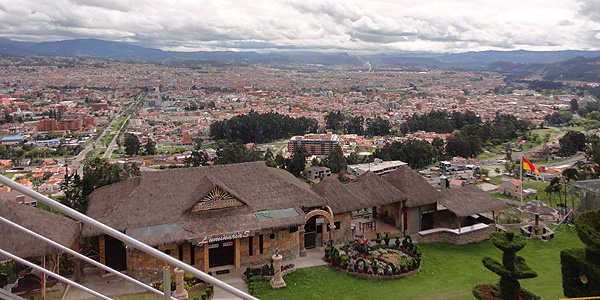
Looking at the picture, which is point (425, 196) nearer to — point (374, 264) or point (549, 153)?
point (374, 264)

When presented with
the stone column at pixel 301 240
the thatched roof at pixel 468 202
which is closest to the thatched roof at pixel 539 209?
the thatched roof at pixel 468 202

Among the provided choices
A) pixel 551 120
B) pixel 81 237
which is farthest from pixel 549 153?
pixel 81 237

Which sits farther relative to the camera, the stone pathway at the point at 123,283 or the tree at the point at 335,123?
the tree at the point at 335,123

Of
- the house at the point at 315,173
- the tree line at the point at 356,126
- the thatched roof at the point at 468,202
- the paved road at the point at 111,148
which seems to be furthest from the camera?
the tree line at the point at 356,126

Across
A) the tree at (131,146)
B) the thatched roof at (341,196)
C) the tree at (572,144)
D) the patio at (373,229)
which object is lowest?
the tree at (131,146)

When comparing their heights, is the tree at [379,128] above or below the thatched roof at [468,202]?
below

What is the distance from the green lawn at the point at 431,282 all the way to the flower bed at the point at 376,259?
23 cm

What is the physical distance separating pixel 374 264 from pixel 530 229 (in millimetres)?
7342

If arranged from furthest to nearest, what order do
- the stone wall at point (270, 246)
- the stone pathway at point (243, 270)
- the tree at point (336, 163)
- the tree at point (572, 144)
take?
the tree at point (572, 144)
the tree at point (336, 163)
the stone wall at point (270, 246)
the stone pathway at point (243, 270)

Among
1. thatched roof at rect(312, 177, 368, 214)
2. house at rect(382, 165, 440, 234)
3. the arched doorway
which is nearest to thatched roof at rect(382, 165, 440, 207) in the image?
house at rect(382, 165, 440, 234)

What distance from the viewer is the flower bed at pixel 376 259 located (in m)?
12.7

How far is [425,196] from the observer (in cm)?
1645

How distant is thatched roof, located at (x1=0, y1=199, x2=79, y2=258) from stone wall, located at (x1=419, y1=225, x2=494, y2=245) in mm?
11148

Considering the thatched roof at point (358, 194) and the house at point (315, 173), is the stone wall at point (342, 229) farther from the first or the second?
the house at point (315, 173)
